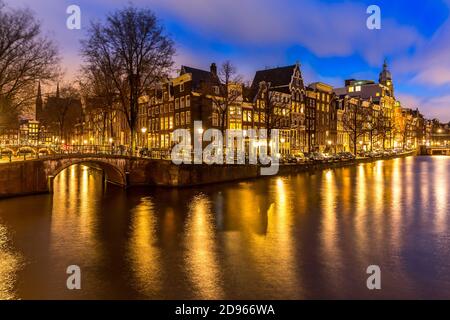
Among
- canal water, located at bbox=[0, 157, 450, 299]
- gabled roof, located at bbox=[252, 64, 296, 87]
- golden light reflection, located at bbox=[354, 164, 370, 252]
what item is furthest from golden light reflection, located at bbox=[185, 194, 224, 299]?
gabled roof, located at bbox=[252, 64, 296, 87]

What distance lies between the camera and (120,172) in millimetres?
41469

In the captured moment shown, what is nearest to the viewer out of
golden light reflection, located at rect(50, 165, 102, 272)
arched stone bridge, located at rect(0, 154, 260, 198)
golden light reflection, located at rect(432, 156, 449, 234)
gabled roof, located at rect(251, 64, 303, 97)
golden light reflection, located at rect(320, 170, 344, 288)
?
golden light reflection, located at rect(320, 170, 344, 288)

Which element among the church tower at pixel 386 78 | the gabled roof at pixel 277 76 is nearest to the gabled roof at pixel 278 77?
the gabled roof at pixel 277 76

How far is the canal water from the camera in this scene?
13.7 m

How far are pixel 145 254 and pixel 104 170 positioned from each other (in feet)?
101

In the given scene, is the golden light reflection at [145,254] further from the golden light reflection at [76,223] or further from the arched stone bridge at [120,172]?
the arched stone bridge at [120,172]

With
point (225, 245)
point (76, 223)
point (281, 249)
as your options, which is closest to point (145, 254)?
point (225, 245)

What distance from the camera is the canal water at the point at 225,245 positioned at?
13727 millimetres

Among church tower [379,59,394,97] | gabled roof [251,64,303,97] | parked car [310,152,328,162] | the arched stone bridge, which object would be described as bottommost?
the arched stone bridge

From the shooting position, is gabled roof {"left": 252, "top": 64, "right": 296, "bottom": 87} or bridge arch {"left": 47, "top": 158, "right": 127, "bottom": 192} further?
gabled roof {"left": 252, "top": 64, "right": 296, "bottom": 87}

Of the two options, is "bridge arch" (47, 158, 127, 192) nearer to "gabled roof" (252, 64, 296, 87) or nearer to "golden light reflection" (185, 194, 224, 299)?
"golden light reflection" (185, 194, 224, 299)

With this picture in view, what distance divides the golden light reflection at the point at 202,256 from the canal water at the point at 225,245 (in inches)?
2.1

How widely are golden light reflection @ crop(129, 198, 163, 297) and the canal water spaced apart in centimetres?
5
